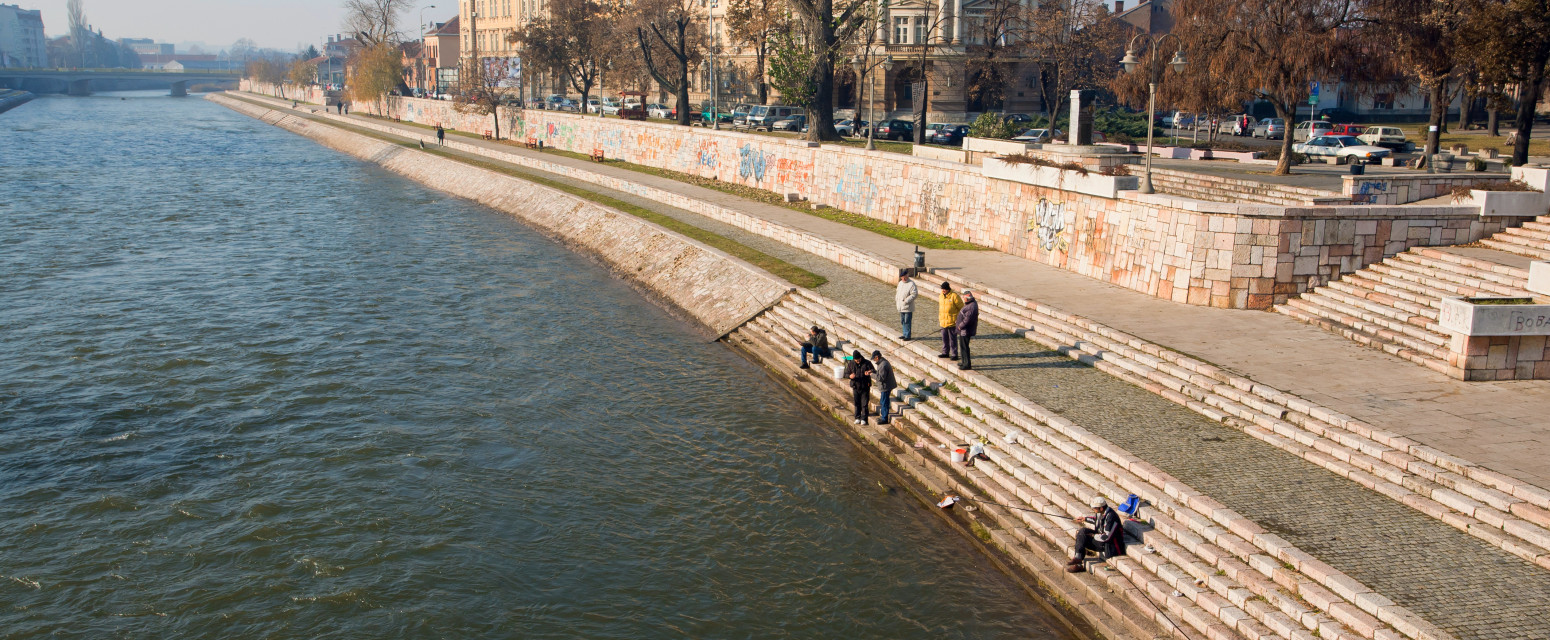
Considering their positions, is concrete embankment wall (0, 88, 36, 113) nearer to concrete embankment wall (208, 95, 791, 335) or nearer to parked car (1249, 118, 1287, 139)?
concrete embankment wall (208, 95, 791, 335)

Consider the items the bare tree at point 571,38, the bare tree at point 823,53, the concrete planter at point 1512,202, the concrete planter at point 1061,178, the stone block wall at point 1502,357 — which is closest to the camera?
the stone block wall at point 1502,357

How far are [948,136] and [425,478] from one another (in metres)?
40.1

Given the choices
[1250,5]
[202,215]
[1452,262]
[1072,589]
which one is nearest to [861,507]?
[1072,589]

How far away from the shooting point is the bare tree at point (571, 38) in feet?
239

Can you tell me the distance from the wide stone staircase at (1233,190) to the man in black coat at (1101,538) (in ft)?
54.3

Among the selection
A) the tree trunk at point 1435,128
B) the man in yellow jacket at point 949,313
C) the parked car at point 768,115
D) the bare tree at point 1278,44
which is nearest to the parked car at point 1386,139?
the tree trunk at point 1435,128

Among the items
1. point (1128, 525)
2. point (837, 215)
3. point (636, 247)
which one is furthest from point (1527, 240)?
point (636, 247)

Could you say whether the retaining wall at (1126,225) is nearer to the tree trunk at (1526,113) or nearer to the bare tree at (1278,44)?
the tree trunk at (1526,113)

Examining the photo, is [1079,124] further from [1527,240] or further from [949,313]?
[949,313]

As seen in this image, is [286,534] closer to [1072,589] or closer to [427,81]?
[1072,589]

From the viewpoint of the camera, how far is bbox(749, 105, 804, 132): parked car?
202 feet

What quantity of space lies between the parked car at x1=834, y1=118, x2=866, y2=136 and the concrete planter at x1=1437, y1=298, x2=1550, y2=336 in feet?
131

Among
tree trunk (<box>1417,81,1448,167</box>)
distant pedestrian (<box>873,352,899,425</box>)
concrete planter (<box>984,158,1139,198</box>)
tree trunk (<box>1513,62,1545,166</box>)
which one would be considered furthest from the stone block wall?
tree trunk (<box>1417,81,1448,167</box>)

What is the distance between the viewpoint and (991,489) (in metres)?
15.5
